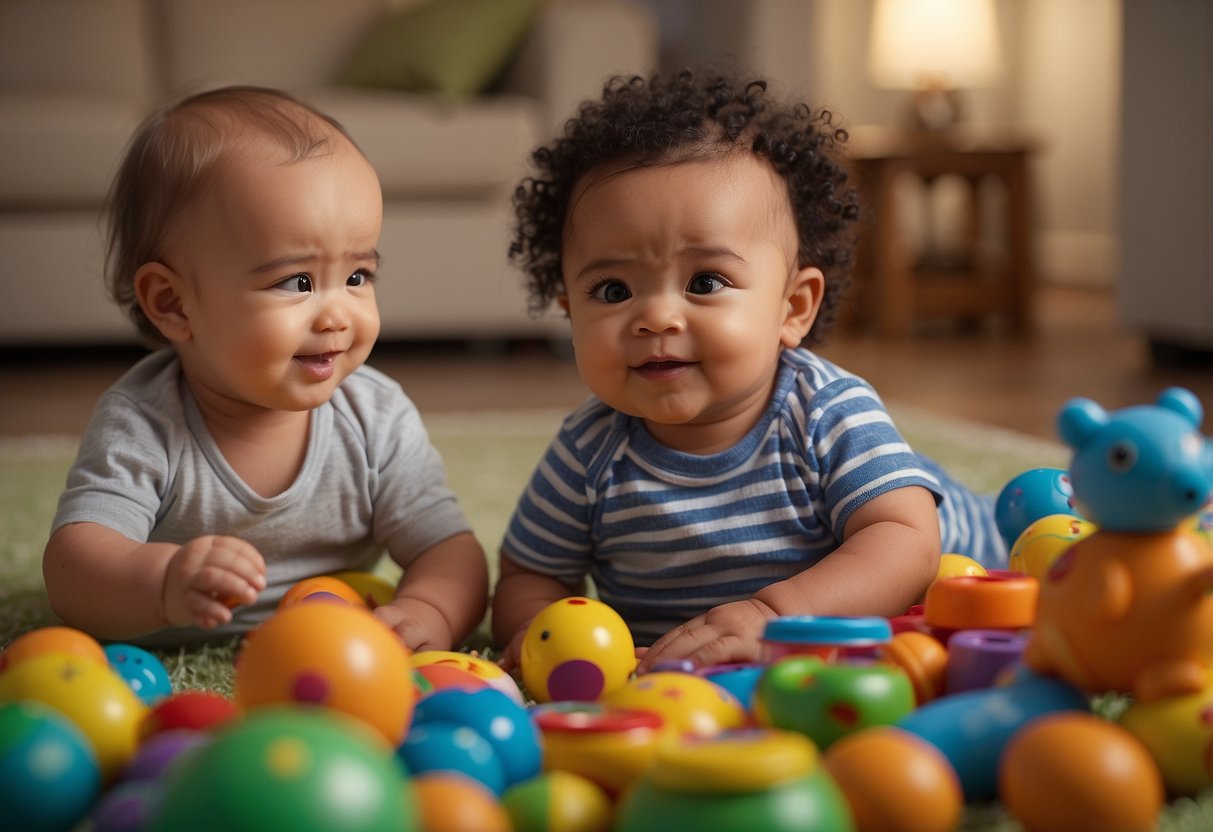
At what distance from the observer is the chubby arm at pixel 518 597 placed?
108cm

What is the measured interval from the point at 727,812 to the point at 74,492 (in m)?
0.69

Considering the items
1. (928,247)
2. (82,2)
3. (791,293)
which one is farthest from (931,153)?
(791,293)

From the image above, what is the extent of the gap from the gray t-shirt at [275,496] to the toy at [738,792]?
2.02ft

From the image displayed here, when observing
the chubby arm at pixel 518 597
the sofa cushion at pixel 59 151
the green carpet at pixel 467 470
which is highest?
the sofa cushion at pixel 59 151

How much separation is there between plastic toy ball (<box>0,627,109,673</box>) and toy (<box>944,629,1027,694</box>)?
46 centimetres

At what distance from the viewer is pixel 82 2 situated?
11.0ft

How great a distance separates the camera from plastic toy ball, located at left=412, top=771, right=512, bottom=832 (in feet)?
1.77

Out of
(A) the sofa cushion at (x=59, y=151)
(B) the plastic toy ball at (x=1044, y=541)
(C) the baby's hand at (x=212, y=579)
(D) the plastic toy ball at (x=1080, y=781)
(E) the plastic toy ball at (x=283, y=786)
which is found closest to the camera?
(E) the plastic toy ball at (x=283, y=786)

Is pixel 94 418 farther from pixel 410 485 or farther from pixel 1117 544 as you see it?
pixel 1117 544

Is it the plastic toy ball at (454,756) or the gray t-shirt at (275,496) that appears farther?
the gray t-shirt at (275,496)

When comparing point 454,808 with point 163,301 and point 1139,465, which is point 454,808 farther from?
point 163,301

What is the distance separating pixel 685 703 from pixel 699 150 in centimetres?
47

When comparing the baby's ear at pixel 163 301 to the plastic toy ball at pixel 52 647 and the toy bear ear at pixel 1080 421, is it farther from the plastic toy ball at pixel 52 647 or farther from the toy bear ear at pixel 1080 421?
the toy bear ear at pixel 1080 421

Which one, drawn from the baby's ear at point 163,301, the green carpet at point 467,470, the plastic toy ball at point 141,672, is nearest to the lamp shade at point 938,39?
the green carpet at point 467,470
